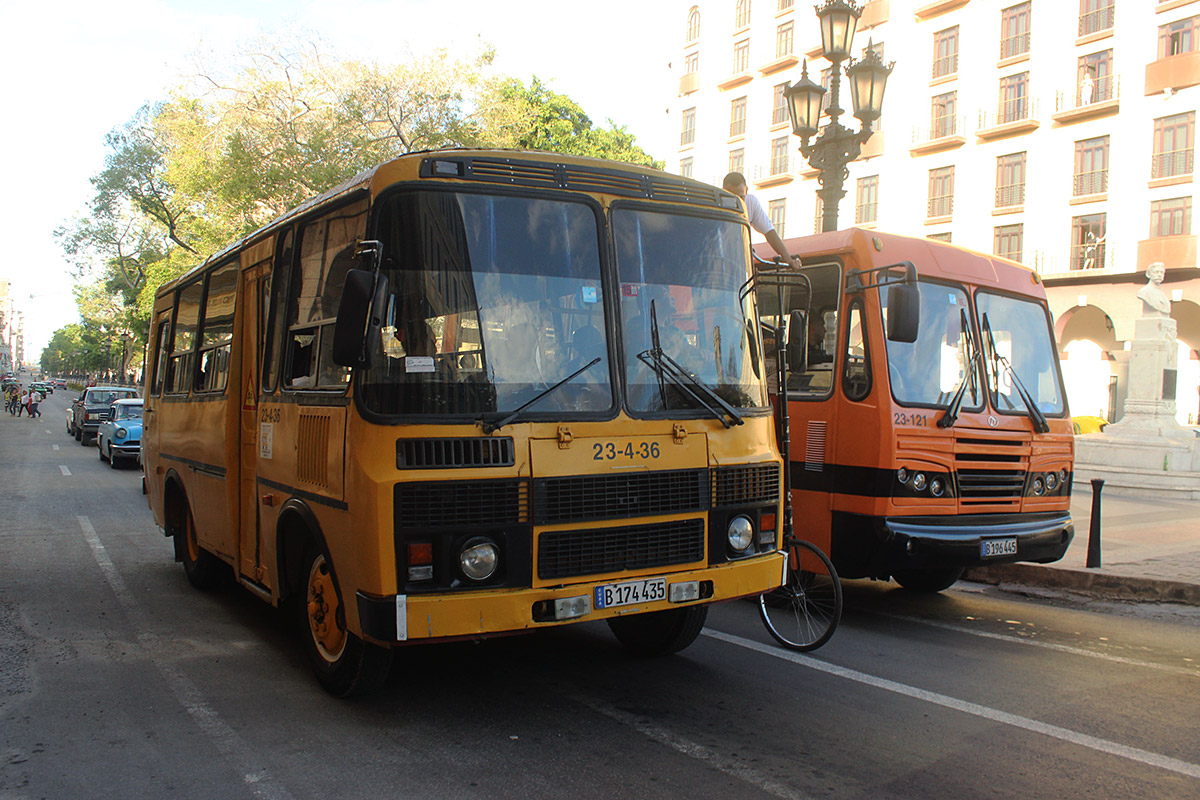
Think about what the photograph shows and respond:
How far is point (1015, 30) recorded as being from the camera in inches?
1543

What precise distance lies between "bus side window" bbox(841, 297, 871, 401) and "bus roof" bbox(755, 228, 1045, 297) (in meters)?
0.37

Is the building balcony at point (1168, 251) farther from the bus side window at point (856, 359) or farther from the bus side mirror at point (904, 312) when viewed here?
the bus side mirror at point (904, 312)

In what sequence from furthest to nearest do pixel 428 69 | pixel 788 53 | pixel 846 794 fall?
pixel 788 53, pixel 428 69, pixel 846 794

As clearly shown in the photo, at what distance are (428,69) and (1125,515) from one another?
22.2m

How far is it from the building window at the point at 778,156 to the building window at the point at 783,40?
4131 millimetres

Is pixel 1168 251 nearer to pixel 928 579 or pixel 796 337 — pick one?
pixel 928 579

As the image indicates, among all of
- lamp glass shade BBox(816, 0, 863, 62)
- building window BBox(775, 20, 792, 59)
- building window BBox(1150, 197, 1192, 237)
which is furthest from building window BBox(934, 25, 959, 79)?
lamp glass shade BBox(816, 0, 863, 62)

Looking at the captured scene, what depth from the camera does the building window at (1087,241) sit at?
3612cm

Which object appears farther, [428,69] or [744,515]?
[428,69]

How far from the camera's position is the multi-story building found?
1348 inches

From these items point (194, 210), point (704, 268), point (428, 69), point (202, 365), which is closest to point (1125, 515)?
point (704, 268)

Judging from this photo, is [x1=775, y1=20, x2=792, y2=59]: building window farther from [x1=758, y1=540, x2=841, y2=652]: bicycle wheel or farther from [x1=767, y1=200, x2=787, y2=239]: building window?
[x1=758, y1=540, x2=841, y2=652]: bicycle wheel

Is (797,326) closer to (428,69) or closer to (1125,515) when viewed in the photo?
(1125,515)

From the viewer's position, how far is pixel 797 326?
20.2 ft
